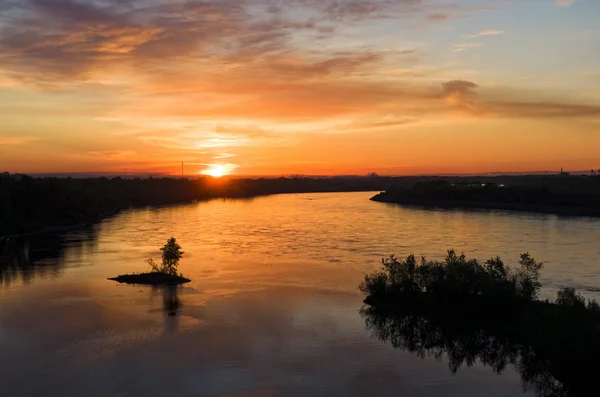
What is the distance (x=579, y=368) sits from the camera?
1888 cm

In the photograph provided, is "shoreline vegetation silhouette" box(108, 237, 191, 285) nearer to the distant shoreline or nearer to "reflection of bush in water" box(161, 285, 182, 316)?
"reflection of bush in water" box(161, 285, 182, 316)

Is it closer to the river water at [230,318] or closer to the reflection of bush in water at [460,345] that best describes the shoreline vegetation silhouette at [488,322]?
the reflection of bush in water at [460,345]

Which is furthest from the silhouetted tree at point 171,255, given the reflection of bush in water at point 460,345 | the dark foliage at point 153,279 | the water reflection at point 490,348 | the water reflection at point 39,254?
the reflection of bush in water at point 460,345

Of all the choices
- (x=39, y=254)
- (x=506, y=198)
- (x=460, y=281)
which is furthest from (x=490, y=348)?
(x=506, y=198)

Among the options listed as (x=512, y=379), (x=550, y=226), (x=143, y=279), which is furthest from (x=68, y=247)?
(x=550, y=226)

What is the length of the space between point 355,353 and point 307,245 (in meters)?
33.1

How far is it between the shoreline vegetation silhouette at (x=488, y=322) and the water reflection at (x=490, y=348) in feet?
0.10

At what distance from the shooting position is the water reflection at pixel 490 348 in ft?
62.3

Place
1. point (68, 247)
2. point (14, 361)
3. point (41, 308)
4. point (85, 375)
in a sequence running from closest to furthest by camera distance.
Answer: point (85, 375) → point (14, 361) → point (41, 308) → point (68, 247)

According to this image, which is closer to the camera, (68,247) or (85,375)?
(85,375)

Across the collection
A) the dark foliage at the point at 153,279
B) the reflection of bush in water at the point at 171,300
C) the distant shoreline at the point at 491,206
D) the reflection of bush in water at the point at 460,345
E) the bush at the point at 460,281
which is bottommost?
the reflection of bush in water at the point at 460,345

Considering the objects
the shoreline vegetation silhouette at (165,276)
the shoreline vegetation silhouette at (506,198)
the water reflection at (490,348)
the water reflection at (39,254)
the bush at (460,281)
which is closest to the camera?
the water reflection at (490,348)

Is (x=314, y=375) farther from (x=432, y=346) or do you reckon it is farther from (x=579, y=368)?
(x=579, y=368)

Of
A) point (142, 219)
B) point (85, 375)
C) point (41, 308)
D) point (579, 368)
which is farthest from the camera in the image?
point (142, 219)
